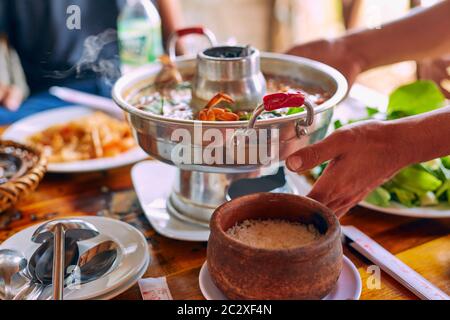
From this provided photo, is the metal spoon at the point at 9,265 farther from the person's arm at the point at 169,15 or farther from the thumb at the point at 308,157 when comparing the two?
the person's arm at the point at 169,15

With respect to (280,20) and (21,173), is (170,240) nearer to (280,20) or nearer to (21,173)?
(21,173)

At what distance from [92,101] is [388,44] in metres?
1.25

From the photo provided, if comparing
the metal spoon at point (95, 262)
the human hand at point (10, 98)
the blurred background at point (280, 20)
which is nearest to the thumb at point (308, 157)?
the metal spoon at point (95, 262)

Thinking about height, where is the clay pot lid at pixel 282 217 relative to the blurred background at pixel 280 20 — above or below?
above

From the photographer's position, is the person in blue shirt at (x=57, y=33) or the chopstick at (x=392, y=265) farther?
the person in blue shirt at (x=57, y=33)

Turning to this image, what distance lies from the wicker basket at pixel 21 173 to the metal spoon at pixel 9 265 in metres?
0.29

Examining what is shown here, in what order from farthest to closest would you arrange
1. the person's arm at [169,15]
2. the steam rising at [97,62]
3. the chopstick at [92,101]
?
the person's arm at [169,15], the steam rising at [97,62], the chopstick at [92,101]

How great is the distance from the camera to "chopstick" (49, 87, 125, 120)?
86.5 inches

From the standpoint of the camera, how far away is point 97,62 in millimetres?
2602

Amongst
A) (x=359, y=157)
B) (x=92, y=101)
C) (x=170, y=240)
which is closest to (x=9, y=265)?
(x=170, y=240)

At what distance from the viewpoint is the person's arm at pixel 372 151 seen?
1.18 m

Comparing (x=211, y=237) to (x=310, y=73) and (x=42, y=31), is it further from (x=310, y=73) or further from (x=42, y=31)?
(x=42, y=31)

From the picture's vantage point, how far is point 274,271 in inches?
36.1
